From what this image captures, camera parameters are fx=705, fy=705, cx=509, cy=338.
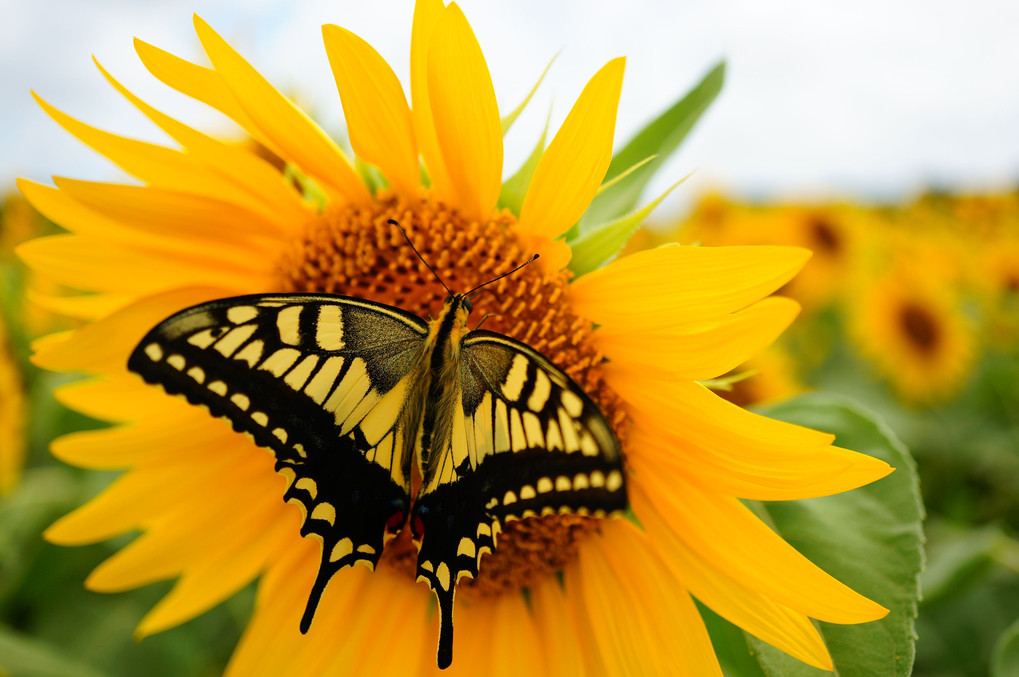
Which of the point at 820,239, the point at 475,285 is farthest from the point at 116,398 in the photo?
the point at 820,239

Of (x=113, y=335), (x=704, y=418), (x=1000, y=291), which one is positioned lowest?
(x=1000, y=291)

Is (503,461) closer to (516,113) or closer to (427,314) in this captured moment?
(427,314)

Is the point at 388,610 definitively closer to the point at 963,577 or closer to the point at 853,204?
the point at 963,577

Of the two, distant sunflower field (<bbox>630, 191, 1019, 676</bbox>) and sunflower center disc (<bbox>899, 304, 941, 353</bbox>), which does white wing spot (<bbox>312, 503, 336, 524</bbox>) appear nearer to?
distant sunflower field (<bbox>630, 191, 1019, 676</bbox>)

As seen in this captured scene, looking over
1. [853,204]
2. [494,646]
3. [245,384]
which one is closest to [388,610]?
[494,646]

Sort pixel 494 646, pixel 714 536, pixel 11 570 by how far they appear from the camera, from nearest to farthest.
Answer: pixel 714 536 < pixel 494 646 < pixel 11 570

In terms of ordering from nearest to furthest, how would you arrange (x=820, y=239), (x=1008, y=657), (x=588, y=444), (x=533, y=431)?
(x=588, y=444) → (x=533, y=431) → (x=1008, y=657) → (x=820, y=239)
